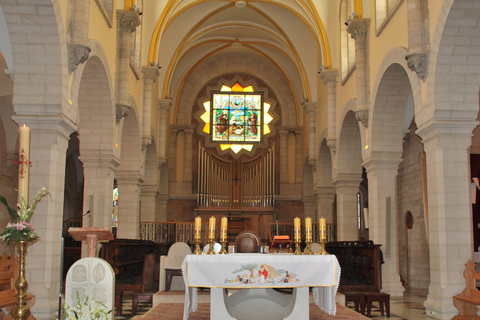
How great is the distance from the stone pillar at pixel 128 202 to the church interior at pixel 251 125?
0.15 feet

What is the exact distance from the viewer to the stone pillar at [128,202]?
15500 mm

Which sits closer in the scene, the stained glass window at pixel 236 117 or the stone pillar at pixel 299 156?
the stone pillar at pixel 299 156

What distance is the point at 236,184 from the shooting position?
75.5ft

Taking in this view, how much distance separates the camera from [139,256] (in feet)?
43.1

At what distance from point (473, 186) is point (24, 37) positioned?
30.9 ft

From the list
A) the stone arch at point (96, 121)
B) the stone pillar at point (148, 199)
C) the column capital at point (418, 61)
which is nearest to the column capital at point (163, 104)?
the stone pillar at point (148, 199)

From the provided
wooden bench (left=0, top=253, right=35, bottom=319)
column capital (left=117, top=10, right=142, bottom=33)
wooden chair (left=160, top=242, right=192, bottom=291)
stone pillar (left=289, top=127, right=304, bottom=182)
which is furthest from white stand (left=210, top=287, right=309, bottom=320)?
stone pillar (left=289, top=127, right=304, bottom=182)

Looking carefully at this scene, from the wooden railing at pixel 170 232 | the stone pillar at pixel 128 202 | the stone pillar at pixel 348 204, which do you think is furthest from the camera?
the wooden railing at pixel 170 232

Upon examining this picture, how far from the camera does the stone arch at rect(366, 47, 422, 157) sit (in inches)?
452

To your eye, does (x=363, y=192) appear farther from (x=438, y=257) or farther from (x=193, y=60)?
(x=438, y=257)

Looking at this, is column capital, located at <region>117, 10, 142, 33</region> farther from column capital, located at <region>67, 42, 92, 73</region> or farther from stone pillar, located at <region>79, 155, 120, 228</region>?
column capital, located at <region>67, 42, 92, 73</region>

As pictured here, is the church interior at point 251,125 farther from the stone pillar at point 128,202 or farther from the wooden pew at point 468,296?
the wooden pew at point 468,296

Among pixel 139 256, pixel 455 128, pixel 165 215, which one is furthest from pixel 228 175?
pixel 455 128

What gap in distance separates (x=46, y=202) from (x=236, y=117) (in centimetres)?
1690
